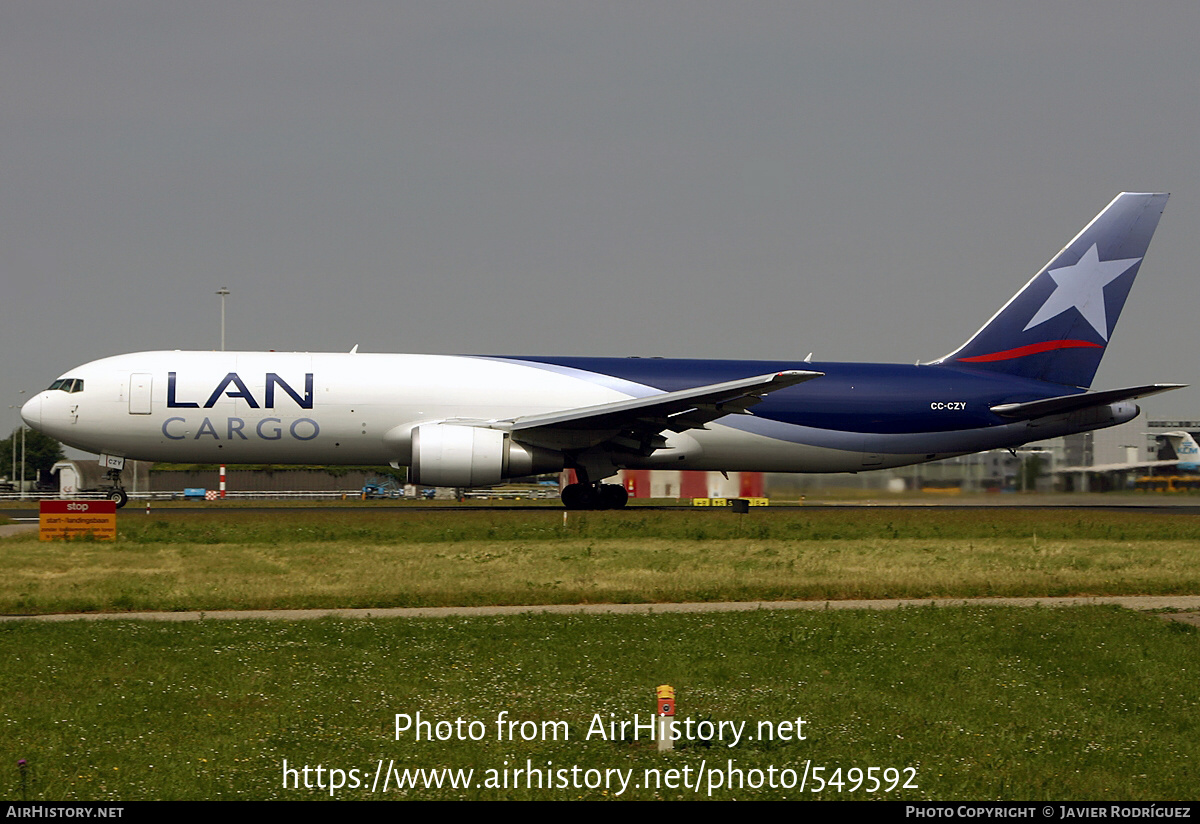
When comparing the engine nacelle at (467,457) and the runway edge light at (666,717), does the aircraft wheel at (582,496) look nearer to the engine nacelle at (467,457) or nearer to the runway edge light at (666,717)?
the engine nacelle at (467,457)

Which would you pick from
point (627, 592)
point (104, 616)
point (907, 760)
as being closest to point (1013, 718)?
point (907, 760)

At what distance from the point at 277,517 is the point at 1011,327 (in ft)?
70.0

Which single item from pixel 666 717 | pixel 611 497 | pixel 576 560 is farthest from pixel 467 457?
pixel 666 717

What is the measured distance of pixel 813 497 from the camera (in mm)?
32062

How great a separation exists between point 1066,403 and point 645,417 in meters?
11.9

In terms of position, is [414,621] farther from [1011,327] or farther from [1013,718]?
[1011,327]

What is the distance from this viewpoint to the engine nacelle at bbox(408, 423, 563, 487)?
→ 86.1 ft

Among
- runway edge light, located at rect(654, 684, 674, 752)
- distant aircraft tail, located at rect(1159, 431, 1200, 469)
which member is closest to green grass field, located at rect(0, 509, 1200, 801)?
runway edge light, located at rect(654, 684, 674, 752)

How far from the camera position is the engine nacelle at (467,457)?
1033 inches

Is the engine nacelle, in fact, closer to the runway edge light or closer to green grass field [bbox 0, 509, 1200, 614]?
green grass field [bbox 0, 509, 1200, 614]

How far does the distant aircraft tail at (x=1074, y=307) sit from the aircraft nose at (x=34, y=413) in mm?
25044

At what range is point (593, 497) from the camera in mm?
29219

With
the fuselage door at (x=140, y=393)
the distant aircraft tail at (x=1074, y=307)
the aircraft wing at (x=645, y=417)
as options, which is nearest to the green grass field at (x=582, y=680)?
the aircraft wing at (x=645, y=417)

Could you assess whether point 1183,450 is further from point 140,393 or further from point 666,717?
point 666,717
